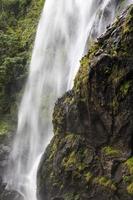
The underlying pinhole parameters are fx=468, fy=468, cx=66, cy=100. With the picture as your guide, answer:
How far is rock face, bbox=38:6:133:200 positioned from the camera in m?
10.4

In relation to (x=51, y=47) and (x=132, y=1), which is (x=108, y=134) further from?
(x=51, y=47)

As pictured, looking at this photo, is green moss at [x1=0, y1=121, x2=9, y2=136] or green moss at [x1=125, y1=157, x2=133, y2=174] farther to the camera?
green moss at [x1=0, y1=121, x2=9, y2=136]

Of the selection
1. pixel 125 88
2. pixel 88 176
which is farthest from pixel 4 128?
pixel 125 88

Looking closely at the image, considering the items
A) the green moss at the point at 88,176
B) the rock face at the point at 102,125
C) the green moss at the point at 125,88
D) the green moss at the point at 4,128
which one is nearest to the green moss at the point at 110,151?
the rock face at the point at 102,125

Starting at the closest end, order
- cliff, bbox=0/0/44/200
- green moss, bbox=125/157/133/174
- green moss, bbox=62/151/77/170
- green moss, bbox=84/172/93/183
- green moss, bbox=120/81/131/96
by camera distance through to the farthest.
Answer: green moss, bbox=125/157/133/174 → green moss, bbox=120/81/131/96 → green moss, bbox=84/172/93/183 → green moss, bbox=62/151/77/170 → cliff, bbox=0/0/44/200

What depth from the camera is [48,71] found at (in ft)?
66.4

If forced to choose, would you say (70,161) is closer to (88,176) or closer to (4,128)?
(88,176)

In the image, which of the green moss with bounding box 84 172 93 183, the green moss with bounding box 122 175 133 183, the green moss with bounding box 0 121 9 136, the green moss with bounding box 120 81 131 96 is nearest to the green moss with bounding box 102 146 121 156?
the green moss with bounding box 122 175 133 183

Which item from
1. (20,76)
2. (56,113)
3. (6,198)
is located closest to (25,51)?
(20,76)

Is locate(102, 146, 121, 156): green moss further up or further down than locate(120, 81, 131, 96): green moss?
further down

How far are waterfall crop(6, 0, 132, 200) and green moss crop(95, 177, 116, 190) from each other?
4936 millimetres

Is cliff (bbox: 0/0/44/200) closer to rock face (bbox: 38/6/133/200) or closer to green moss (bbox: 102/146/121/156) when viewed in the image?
rock face (bbox: 38/6/133/200)

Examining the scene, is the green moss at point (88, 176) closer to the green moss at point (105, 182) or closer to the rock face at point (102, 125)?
the rock face at point (102, 125)

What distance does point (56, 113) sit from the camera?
13438mm
